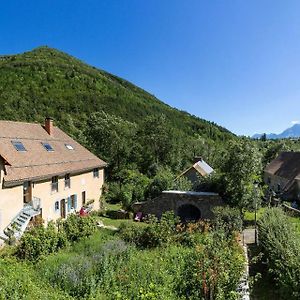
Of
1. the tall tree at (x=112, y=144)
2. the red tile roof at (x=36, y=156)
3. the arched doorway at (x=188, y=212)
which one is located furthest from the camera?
the tall tree at (x=112, y=144)

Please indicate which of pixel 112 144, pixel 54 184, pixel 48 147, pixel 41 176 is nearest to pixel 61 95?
pixel 112 144

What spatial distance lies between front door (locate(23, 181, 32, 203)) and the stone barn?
1041 centimetres

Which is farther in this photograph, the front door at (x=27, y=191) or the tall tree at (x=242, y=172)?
the tall tree at (x=242, y=172)

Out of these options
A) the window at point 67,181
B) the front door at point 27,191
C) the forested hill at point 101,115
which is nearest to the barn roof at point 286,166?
the forested hill at point 101,115

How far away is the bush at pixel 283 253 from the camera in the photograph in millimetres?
10859

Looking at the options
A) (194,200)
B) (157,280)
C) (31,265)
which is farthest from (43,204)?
(157,280)

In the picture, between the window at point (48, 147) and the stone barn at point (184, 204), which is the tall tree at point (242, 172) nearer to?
the stone barn at point (184, 204)

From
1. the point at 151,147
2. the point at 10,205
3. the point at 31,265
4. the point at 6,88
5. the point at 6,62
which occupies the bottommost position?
the point at 31,265

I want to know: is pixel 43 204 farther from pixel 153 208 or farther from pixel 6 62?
pixel 6 62

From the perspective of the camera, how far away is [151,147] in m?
48.6

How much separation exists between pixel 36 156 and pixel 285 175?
3213cm

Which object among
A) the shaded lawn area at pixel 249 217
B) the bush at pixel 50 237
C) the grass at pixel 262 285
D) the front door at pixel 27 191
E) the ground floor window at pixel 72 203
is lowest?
the grass at pixel 262 285

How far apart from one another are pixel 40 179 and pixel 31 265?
8.21m

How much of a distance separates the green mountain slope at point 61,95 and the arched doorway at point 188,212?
33109 mm
